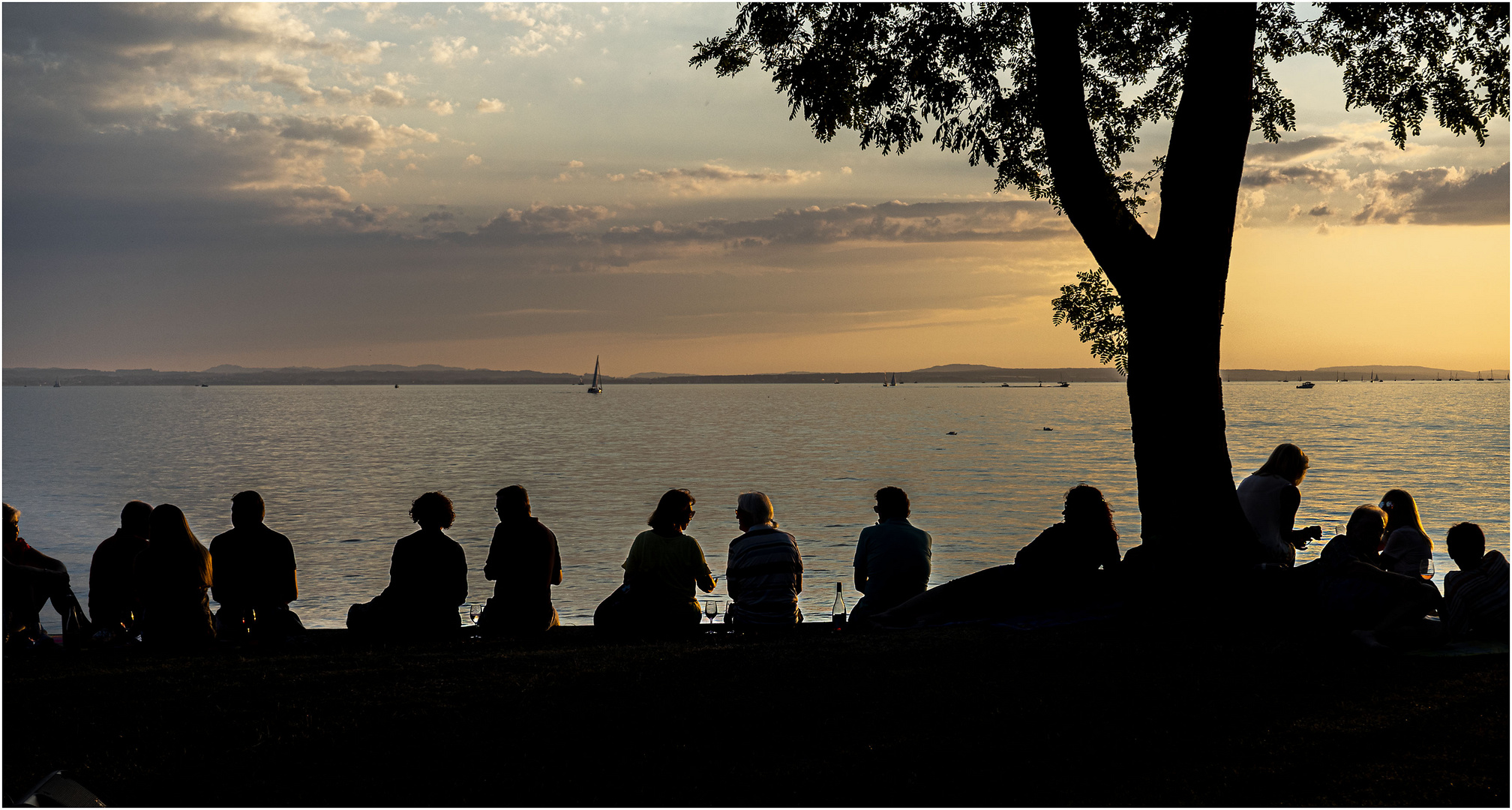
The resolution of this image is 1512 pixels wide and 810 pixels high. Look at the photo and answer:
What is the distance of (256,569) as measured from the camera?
842 centimetres

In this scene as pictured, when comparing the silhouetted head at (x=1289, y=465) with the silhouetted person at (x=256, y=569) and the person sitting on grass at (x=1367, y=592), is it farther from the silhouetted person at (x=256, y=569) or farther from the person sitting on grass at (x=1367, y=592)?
the silhouetted person at (x=256, y=569)

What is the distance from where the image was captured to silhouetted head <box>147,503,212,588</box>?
8000mm

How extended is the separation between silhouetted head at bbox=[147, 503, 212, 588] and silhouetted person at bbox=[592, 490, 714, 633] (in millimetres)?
2977

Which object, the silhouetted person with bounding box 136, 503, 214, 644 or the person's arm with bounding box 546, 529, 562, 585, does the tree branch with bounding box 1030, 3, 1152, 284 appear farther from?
the silhouetted person with bounding box 136, 503, 214, 644

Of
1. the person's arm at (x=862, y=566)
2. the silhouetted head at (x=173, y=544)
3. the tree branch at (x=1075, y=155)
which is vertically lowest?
the person's arm at (x=862, y=566)

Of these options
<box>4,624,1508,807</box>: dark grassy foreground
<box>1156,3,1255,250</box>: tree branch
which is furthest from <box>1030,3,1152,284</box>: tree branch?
<box>4,624,1508,807</box>: dark grassy foreground

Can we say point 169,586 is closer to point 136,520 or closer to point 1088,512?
point 136,520

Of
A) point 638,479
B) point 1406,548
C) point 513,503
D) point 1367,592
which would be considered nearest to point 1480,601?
point 1367,592

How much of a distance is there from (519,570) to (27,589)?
3.56 meters

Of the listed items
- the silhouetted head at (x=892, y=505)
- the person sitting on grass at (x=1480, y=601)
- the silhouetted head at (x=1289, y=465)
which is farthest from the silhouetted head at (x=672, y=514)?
the person sitting on grass at (x=1480, y=601)

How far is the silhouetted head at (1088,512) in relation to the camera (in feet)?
28.1

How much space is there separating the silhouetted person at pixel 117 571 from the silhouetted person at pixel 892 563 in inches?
224

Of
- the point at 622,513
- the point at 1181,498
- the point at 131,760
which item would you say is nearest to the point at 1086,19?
the point at 1181,498

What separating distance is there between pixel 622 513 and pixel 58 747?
2175 cm
